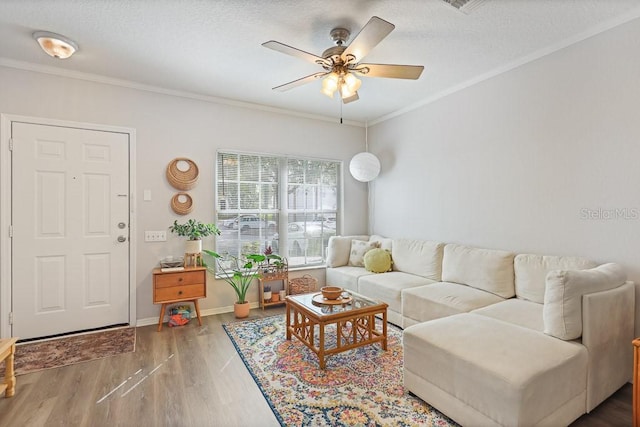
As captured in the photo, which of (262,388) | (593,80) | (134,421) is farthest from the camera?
(593,80)

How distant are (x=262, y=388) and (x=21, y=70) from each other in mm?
3621

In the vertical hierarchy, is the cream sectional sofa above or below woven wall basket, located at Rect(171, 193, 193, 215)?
below

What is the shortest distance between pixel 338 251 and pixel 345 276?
1.62 ft

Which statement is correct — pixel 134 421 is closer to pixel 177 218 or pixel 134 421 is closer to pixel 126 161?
pixel 177 218

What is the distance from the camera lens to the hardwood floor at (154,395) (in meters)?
1.88

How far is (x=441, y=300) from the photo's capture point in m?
2.80

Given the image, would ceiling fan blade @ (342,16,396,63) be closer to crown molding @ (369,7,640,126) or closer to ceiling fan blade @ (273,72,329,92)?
ceiling fan blade @ (273,72,329,92)

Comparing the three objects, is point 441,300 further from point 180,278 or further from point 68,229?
point 68,229

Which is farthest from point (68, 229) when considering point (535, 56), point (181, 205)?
point (535, 56)

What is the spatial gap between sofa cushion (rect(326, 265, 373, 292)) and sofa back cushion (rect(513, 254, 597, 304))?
1.67 meters

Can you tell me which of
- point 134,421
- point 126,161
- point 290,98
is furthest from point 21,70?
point 134,421

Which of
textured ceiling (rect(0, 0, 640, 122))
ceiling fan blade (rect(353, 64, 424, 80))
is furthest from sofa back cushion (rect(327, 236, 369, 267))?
ceiling fan blade (rect(353, 64, 424, 80))

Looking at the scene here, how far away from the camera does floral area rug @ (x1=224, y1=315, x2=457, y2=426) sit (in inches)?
73.7

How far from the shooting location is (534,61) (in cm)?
283
